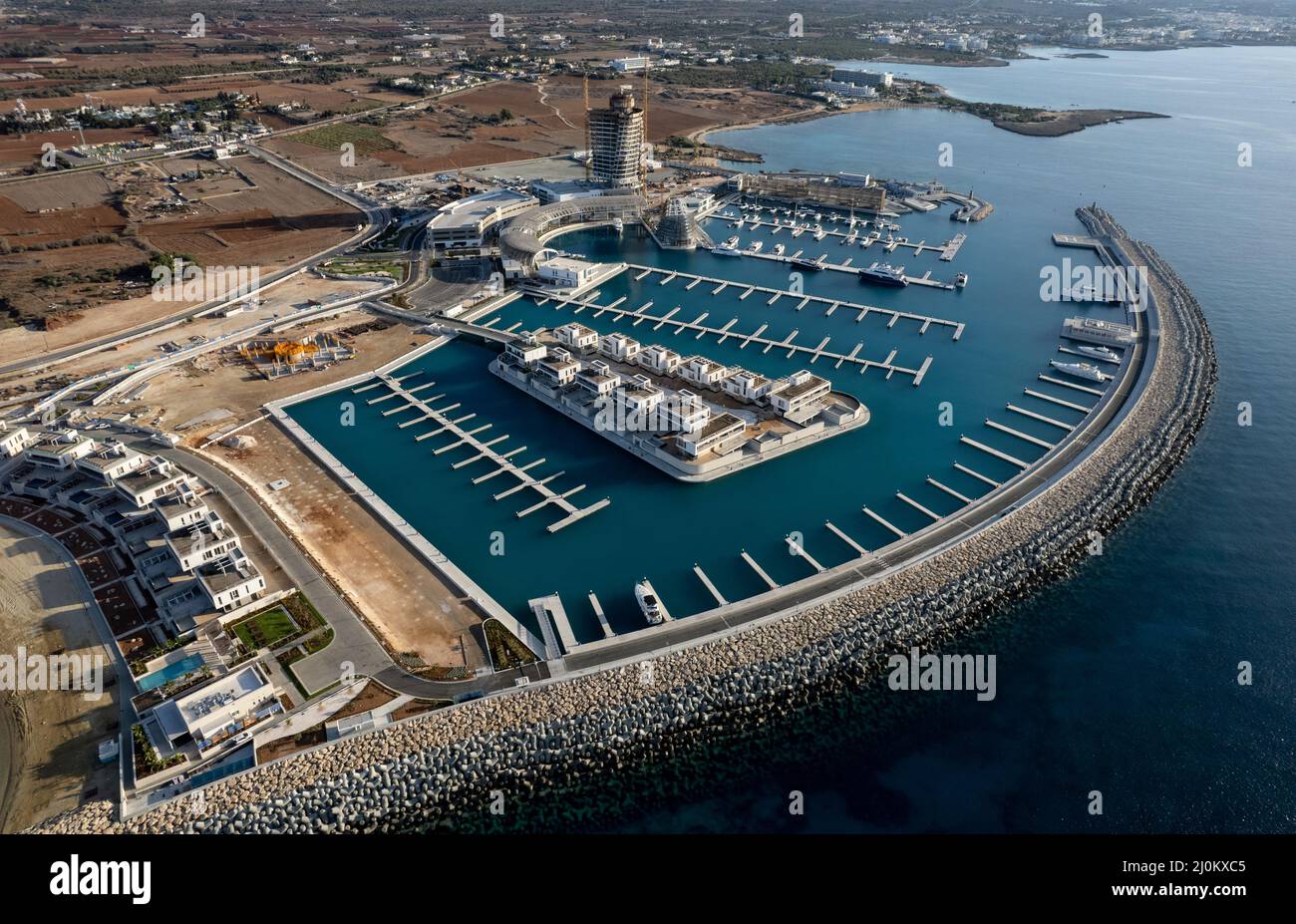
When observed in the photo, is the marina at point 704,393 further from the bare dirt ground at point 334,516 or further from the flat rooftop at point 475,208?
the flat rooftop at point 475,208

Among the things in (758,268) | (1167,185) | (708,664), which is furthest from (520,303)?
(1167,185)

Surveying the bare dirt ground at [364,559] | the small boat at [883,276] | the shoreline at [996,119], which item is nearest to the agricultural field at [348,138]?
the shoreline at [996,119]

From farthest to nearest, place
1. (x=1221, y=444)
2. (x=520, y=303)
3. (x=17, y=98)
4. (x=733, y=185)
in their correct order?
(x=17, y=98), (x=733, y=185), (x=520, y=303), (x=1221, y=444)

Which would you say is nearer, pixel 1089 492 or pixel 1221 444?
pixel 1089 492

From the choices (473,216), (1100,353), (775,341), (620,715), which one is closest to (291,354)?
(473,216)

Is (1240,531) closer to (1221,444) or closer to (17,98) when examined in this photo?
Result: (1221,444)
